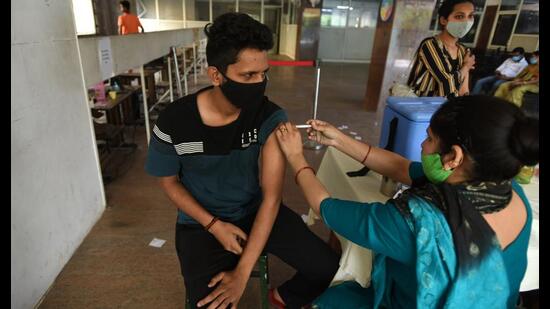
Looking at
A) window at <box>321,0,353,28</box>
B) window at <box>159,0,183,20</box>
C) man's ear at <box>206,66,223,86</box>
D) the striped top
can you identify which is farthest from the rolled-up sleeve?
window at <box>159,0,183,20</box>

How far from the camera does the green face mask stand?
942 mm

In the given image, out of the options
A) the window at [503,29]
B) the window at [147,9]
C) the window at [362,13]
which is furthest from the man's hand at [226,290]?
the window at [147,9]

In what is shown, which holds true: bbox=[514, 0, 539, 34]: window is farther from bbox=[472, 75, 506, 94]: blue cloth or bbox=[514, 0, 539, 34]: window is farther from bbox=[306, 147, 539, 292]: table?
bbox=[306, 147, 539, 292]: table

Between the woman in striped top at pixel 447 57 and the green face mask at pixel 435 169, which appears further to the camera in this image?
the woman in striped top at pixel 447 57

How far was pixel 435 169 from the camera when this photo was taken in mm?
961

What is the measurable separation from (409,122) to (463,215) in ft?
2.06

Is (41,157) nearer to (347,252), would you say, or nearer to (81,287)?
(81,287)

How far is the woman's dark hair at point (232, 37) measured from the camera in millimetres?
1229

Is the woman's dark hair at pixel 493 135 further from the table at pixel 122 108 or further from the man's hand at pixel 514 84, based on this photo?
the man's hand at pixel 514 84

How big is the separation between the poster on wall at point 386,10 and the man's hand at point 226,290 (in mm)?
5109

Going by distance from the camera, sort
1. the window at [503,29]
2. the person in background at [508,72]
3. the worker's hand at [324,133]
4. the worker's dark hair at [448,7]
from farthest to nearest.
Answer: the window at [503,29] → the person in background at [508,72] → the worker's dark hair at [448,7] → the worker's hand at [324,133]

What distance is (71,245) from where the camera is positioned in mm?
2064

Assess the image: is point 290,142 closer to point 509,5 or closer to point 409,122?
point 409,122

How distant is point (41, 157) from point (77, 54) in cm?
74
